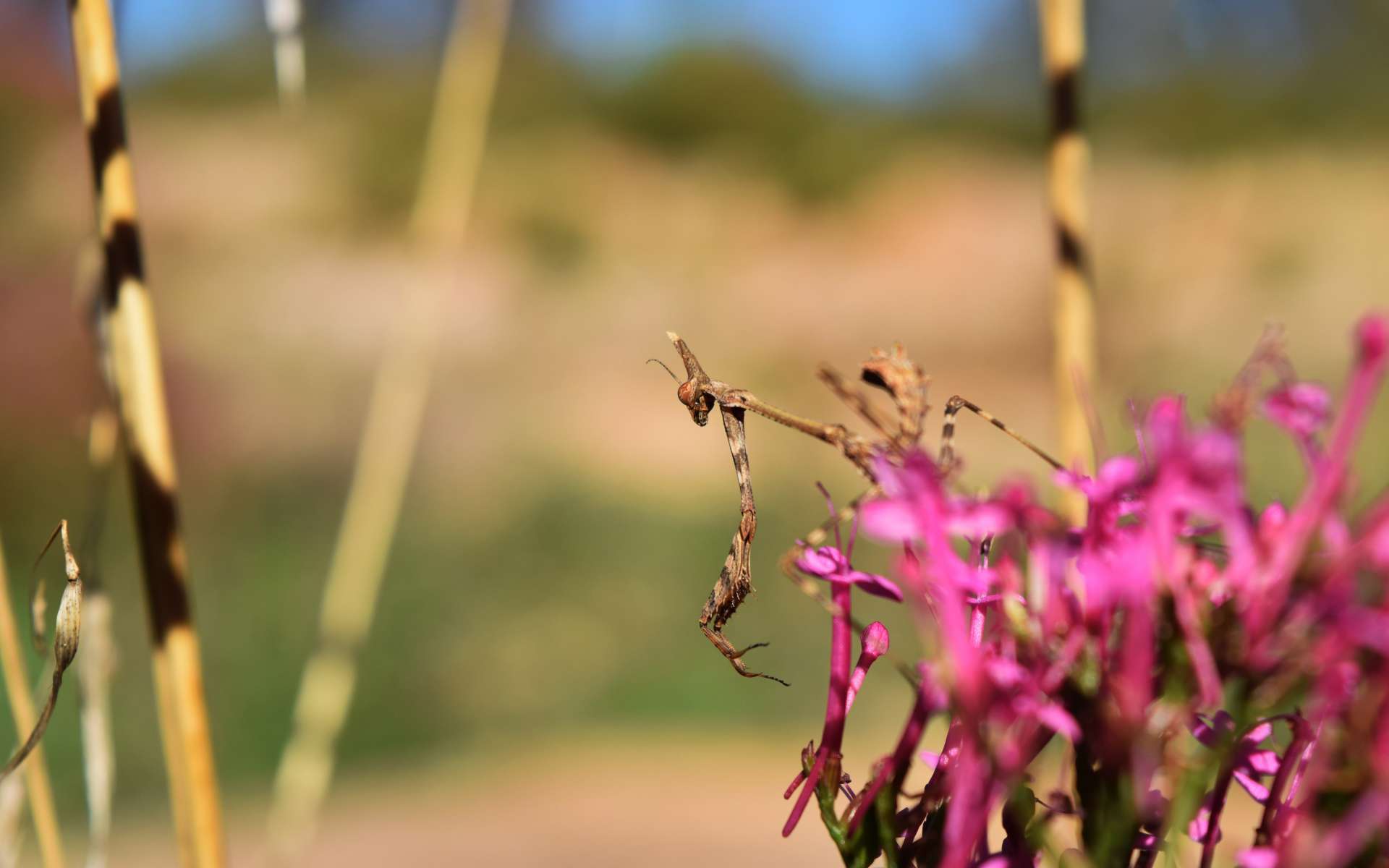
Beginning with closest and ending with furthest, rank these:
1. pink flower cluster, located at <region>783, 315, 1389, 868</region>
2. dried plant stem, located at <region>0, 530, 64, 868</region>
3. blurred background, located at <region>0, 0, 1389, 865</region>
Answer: pink flower cluster, located at <region>783, 315, 1389, 868</region>
dried plant stem, located at <region>0, 530, 64, 868</region>
blurred background, located at <region>0, 0, 1389, 865</region>

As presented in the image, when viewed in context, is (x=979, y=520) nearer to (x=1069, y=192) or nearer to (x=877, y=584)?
(x=877, y=584)

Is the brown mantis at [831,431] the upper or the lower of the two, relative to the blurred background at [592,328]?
lower

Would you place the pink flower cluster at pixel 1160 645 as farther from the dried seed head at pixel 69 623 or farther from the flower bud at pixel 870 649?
the dried seed head at pixel 69 623

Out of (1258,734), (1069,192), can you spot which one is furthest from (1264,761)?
(1069,192)

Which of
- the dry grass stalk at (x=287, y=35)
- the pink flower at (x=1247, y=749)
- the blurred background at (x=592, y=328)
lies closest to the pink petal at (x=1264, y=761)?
the pink flower at (x=1247, y=749)

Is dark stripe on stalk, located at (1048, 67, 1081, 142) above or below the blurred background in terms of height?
below

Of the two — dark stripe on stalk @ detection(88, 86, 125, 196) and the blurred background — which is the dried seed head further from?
the blurred background

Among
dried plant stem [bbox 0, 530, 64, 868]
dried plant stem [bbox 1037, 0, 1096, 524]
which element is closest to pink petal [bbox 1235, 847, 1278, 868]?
dried plant stem [bbox 1037, 0, 1096, 524]
